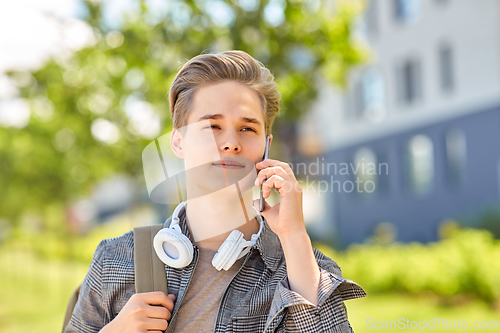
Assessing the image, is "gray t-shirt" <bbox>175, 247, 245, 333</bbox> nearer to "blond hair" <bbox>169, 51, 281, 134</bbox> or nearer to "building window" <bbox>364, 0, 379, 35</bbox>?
"blond hair" <bbox>169, 51, 281, 134</bbox>

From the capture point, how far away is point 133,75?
1259 cm

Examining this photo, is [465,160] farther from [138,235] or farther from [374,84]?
[138,235]

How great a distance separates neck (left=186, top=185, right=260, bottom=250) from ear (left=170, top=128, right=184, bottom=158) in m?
0.23

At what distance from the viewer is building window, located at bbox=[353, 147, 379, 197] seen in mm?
18422

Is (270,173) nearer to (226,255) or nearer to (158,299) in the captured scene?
(226,255)

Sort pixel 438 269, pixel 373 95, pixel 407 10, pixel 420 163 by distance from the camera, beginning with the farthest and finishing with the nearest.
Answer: pixel 373 95, pixel 407 10, pixel 420 163, pixel 438 269

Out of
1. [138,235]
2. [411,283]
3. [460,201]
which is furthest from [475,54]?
[138,235]

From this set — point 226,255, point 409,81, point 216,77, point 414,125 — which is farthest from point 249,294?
point 409,81

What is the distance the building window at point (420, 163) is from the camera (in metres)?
15.9

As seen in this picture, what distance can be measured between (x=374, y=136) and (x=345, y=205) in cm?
302

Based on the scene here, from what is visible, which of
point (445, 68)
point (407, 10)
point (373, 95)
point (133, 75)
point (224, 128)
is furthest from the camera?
point (373, 95)

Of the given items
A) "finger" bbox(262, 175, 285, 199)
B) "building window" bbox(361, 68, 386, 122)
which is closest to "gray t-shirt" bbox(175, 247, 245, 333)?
"finger" bbox(262, 175, 285, 199)

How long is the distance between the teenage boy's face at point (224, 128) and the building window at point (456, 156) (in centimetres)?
1440

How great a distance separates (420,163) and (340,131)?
4273mm
